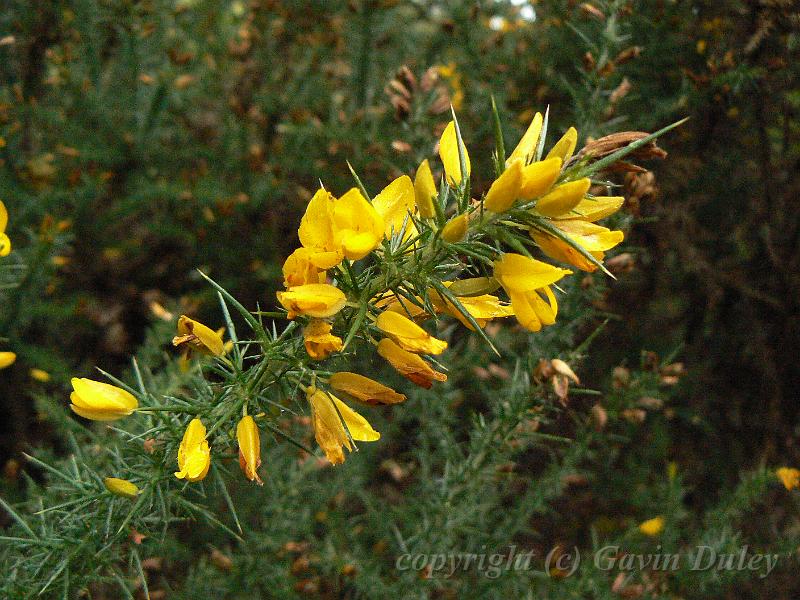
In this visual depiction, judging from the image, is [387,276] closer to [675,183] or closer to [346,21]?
[675,183]

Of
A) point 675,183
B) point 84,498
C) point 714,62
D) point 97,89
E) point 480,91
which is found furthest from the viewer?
point 97,89

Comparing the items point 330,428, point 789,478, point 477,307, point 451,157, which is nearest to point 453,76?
point 789,478

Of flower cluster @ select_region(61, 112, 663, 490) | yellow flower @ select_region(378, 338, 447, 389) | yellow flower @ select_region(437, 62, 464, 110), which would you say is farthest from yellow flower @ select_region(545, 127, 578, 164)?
yellow flower @ select_region(437, 62, 464, 110)

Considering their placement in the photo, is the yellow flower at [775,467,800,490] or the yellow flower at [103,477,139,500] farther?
the yellow flower at [775,467,800,490]

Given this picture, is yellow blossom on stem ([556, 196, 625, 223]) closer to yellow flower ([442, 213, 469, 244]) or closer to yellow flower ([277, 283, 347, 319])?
yellow flower ([442, 213, 469, 244])

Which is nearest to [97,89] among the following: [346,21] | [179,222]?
[179,222]
